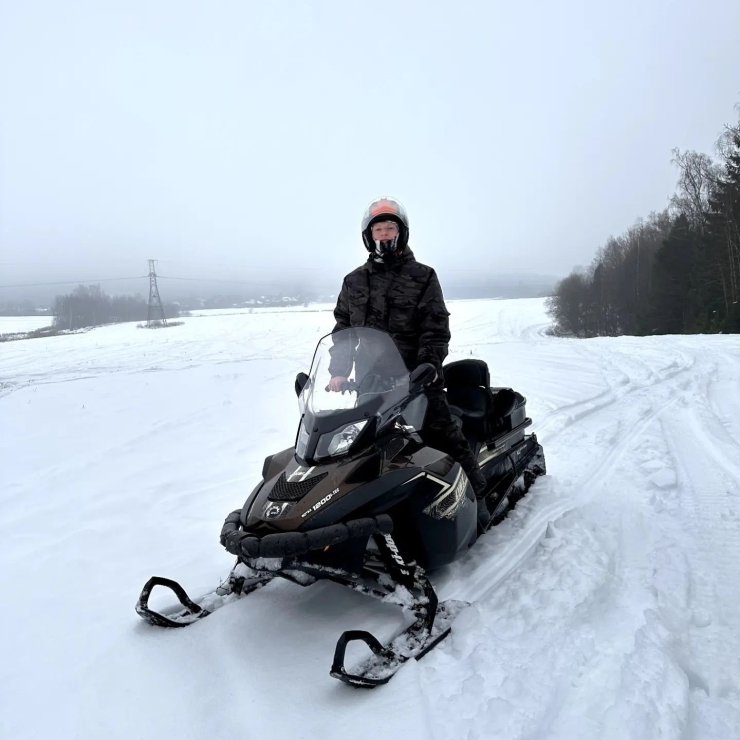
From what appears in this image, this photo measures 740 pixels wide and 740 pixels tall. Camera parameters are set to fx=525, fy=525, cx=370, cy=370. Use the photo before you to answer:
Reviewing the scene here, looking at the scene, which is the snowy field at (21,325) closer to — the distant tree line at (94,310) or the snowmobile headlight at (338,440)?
the distant tree line at (94,310)

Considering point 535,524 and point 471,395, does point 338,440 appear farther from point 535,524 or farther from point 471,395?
point 535,524

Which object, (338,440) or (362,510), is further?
(338,440)

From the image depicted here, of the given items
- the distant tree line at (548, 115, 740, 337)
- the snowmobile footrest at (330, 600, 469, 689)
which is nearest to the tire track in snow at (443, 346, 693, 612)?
the snowmobile footrest at (330, 600, 469, 689)

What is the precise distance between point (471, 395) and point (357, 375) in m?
1.30

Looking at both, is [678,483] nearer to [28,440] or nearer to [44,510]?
[44,510]

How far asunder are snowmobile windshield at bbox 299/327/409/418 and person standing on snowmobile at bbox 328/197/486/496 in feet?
0.65

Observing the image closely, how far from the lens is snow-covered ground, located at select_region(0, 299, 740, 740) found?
1953 mm

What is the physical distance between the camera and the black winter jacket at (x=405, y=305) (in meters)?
3.17

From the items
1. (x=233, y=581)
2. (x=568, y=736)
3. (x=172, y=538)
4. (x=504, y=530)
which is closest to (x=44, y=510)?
(x=172, y=538)

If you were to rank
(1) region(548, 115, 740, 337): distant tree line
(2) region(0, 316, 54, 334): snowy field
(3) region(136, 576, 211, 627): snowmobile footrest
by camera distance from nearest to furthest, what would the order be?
(3) region(136, 576, 211, 627): snowmobile footrest, (1) region(548, 115, 740, 337): distant tree line, (2) region(0, 316, 54, 334): snowy field

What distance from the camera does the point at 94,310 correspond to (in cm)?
5159

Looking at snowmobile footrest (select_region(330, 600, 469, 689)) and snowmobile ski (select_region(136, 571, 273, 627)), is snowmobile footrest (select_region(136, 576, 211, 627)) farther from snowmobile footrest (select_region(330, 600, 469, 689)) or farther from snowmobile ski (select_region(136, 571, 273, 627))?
snowmobile footrest (select_region(330, 600, 469, 689))

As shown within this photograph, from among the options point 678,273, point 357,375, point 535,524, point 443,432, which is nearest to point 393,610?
point 443,432

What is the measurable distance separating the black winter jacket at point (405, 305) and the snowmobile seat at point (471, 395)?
71cm
